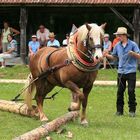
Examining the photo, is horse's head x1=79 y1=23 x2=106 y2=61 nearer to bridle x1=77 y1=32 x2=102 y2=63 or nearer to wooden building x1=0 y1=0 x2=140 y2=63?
bridle x1=77 y1=32 x2=102 y2=63

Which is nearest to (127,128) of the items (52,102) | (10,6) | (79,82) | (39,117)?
(79,82)

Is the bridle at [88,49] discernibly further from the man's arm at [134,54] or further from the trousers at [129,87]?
the trousers at [129,87]

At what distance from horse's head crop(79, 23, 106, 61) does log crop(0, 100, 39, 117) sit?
2.35 metres

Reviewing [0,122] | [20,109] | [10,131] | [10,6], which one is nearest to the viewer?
[10,131]

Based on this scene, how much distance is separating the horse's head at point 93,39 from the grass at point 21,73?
422 inches

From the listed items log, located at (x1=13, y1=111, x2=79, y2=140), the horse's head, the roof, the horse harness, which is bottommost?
log, located at (x1=13, y1=111, x2=79, y2=140)

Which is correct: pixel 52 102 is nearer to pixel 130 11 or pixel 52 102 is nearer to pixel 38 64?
pixel 38 64

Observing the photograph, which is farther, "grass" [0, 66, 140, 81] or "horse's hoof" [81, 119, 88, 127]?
"grass" [0, 66, 140, 81]

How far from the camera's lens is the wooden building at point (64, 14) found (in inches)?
877

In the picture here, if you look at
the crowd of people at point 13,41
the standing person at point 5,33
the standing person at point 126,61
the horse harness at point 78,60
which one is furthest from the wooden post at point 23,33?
the horse harness at point 78,60

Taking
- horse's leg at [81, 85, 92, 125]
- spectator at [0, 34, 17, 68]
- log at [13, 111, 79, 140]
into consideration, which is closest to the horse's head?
horse's leg at [81, 85, 92, 125]

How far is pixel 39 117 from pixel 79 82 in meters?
1.66

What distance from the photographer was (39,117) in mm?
11031

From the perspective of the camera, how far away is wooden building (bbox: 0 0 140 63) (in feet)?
73.1
